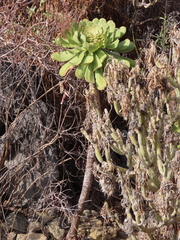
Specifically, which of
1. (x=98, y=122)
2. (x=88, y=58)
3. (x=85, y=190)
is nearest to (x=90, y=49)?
(x=88, y=58)

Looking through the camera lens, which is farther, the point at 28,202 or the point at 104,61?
the point at 28,202

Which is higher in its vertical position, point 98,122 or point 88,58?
point 88,58

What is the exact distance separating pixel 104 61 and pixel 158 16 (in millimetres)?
1487

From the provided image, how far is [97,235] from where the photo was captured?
3.65 metres

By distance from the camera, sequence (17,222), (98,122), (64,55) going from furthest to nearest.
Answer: (17,222) → (64,55) → (98,122)

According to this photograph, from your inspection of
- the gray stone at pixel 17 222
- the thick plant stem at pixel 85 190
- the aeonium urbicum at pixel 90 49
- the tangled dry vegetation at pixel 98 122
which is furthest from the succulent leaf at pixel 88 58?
the gray stone at pixel 17 222

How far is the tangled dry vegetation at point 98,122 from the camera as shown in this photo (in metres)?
2.23

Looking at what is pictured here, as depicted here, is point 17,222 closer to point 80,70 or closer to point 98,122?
point 80,70

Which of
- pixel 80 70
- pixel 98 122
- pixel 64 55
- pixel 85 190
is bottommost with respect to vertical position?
pixel 85 190

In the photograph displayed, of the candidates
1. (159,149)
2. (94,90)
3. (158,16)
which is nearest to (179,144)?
(159,149)

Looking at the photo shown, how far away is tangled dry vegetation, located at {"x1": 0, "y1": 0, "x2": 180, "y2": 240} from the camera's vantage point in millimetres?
2232

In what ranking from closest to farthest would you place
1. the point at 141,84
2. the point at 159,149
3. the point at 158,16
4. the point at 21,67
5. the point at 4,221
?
the point at 141,84 < the point at 159,149 < the point at 21,67 < the point at 4,221 < the point at 158,16

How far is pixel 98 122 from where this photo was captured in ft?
7.68

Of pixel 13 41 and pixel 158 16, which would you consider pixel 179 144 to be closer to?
pixel 13 41
